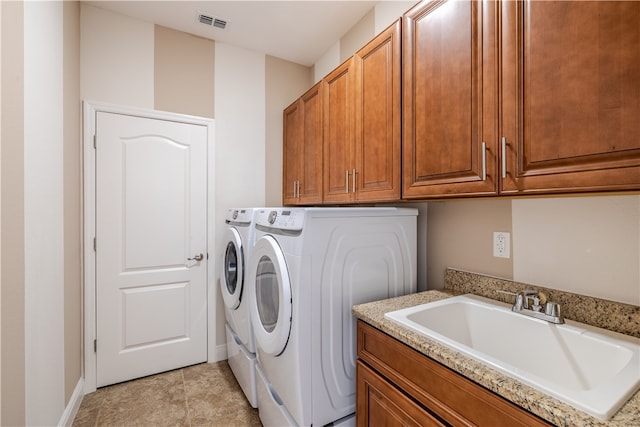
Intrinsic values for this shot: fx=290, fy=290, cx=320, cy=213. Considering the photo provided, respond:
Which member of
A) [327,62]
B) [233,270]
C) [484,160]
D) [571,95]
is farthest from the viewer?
[327,62]

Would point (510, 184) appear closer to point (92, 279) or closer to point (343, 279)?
point (343, 279)

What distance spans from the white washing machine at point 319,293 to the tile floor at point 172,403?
1.59 feet

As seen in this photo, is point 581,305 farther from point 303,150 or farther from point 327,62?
point 327,62

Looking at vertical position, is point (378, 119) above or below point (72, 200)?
above

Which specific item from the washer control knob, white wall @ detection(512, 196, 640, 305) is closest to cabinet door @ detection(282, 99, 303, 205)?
the washer control knob

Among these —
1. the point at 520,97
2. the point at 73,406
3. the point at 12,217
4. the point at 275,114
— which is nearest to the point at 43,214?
the point at 12,217

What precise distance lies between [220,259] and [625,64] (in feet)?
8.28

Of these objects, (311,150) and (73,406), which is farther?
(311,150)

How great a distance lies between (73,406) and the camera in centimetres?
183

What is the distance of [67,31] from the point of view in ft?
5.93

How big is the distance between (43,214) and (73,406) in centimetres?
129

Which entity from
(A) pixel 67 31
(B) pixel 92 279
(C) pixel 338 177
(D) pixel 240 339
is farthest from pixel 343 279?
(A) pixel 67 31

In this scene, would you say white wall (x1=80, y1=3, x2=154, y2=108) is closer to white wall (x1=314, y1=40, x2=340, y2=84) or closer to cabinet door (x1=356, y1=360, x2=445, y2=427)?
white wall (x1=314, y1=40, x2=340, y2=84)

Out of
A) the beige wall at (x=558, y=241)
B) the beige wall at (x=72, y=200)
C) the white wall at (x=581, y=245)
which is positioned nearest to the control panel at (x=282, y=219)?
the beige wall at (x=558, y=241)
